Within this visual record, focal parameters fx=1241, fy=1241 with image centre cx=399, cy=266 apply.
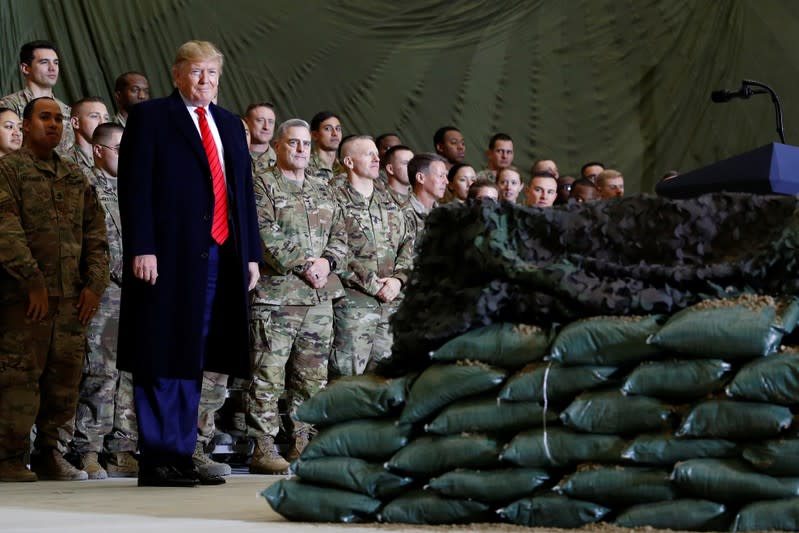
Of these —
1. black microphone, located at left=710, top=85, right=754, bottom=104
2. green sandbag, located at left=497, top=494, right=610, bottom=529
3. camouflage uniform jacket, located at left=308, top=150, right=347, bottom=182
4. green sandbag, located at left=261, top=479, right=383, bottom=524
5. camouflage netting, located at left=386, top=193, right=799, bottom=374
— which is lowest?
green sandbag, located at left=261, top=479, right=383, bottom=524

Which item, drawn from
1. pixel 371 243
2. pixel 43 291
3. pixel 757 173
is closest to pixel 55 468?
pixel 43 291

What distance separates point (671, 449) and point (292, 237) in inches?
115

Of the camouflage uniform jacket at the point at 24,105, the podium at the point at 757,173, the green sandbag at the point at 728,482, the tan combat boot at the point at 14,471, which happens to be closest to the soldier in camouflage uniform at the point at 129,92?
the camouflage uniform jacket at the point at 24,105

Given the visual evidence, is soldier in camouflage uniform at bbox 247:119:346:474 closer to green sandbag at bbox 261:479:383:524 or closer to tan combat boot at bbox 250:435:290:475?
tan combat boot at bbox 250:435:290:475

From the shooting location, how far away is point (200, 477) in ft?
13.5

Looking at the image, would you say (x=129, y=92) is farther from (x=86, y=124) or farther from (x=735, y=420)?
(x=735, y=420)

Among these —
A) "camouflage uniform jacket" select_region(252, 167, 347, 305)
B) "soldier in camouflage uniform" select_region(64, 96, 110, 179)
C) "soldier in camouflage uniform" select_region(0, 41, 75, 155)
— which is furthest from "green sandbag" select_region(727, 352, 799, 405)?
"soldier in camouflage uniform" select_region(0, 41, 75, 155)

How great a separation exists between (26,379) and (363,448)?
2.36 meters

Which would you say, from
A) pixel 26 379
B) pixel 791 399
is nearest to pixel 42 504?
pixel 26 379

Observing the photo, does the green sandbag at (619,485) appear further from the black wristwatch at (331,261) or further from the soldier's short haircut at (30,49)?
the soldier's short haircut at (30,49)

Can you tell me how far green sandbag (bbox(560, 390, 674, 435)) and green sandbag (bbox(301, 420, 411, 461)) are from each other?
393mm

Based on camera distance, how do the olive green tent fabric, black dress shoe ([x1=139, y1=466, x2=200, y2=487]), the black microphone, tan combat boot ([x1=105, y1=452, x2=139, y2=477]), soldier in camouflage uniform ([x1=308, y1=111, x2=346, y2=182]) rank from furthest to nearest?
1. the olive green tent fabric
2. soldier in camouflage uniform ([x1=308, y1=111, x2=346, y2=182])
3. tan combat boot ([x1=105, y1=452, x2=139, y2=477])
4. black dress shoe ([x1=139, y1=466, x2=200, y2=487])
5. the black microphone

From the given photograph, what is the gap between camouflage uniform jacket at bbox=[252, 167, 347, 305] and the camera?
5121 millimetres

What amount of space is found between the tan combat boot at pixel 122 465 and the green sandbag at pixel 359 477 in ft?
7.75
